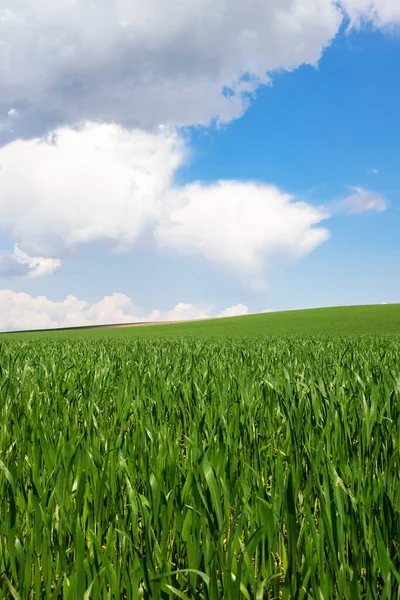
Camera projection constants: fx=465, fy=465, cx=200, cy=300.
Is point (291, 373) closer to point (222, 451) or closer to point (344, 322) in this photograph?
point (222, 451)

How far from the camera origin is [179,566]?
6.20ft

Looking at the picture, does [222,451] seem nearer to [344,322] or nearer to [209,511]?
[209,511]

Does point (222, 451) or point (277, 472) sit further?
point (222, 451)

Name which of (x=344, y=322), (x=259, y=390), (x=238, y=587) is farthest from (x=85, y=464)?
(x=344, y=322)

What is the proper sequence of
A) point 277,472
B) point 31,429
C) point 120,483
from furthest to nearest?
point 31,429 → point 120,483 → point 277,472

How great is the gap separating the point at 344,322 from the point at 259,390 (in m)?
37.8

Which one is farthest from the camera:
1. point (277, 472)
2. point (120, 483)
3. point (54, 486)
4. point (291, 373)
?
point (291, 373)

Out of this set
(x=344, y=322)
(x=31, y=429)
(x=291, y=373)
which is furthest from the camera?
(x=344, y=322)

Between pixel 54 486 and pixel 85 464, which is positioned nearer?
pixel 54 486

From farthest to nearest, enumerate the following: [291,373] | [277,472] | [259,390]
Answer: [291,373], [259,390], [277,472]

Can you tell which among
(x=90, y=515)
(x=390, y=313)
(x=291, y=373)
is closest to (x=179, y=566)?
(x=90, y=515)

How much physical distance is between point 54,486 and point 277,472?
39.1 inches

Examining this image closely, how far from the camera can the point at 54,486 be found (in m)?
2.08

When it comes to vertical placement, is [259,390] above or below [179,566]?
above
